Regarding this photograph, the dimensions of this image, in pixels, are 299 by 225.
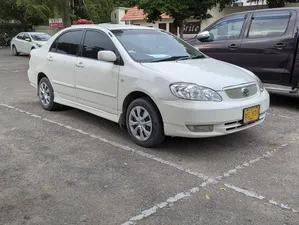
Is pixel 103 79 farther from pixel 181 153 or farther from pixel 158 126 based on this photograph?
pixel 181 153

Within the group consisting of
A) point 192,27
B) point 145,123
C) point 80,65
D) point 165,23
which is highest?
point 165,23

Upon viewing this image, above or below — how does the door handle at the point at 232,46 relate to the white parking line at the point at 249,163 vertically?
above

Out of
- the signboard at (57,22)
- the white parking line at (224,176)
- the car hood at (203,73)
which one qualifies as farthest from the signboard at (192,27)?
the white parking line at (224,176)

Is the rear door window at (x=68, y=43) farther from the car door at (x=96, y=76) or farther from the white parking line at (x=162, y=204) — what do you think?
the white parking line at (x=162, y=204)

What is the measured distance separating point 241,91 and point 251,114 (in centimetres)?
31

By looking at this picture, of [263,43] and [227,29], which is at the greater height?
[227,29]

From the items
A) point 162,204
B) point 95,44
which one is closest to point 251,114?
point 162,204

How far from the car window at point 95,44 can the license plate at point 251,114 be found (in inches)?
79.7

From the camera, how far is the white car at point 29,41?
1877 cm

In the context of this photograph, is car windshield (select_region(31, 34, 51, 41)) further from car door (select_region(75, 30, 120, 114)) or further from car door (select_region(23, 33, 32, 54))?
car door (select_region(75, 30, 120, 114))

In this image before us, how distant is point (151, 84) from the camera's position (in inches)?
172

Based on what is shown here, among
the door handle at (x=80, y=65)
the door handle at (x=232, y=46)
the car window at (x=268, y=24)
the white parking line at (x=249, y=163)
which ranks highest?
the car window at (x=268, y=24)

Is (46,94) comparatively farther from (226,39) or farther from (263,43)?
(263,43)

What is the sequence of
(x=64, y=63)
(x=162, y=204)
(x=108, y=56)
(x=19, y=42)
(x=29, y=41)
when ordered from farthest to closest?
(x=19, y=42) < (x=29, y=41) < (x=64, y=63) < (x=108, y=56) < (x=162, y=204)
